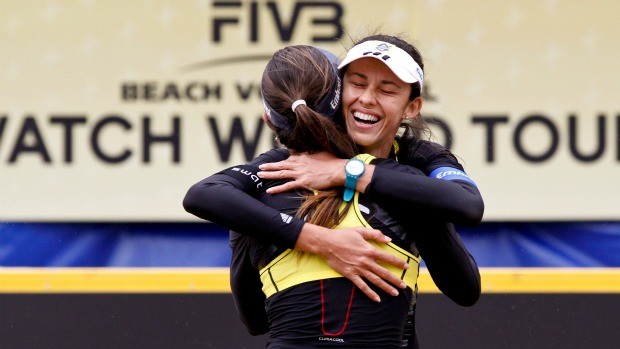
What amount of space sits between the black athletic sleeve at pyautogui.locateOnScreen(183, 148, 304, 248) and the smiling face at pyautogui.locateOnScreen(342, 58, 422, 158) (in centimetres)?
25

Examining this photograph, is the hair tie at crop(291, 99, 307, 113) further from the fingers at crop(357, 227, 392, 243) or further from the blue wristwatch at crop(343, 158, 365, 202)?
the fingers at crop(357, 227, 392, 243)

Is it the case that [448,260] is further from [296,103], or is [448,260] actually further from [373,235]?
[296,103]

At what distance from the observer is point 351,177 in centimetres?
248

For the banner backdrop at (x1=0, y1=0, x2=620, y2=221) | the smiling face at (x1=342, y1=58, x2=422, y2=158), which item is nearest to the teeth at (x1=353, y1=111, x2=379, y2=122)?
the smiling face at (x1=342, y1=58, x2=422, y2=158)

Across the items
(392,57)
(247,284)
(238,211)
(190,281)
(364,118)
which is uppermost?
(392,57)

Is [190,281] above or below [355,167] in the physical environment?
below

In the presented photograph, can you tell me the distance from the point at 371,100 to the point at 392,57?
0.35 feet

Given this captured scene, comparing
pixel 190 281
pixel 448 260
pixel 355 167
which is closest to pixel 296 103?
pixel 355 167

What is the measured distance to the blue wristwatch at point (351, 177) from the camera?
8.14 feet

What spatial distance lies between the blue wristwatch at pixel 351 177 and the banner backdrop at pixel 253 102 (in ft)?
7.22

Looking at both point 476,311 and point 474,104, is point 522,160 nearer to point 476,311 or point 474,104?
point 474,104

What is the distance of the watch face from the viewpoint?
2484 millimetres

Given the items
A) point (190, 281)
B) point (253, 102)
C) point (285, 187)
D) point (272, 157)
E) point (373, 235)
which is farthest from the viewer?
point (253, 102)

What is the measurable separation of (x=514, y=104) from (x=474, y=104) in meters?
0.16
